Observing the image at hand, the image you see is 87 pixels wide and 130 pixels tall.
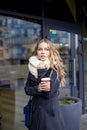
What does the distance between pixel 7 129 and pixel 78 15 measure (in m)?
3.26

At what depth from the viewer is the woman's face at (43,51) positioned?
10.7 feet

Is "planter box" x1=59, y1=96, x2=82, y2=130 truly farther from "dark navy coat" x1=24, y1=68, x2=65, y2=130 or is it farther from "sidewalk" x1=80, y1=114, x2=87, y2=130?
"dark navy coat" x1=24, y1=68, x2=65, y2=130

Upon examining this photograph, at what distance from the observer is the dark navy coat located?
3170 millimetres

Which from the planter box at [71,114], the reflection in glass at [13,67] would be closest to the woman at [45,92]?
the planter box at [71,114]

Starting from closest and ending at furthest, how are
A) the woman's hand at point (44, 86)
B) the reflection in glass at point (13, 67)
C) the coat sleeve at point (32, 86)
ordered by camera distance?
1. the woman's hand at point (44, 86)
2. the coat sleeve at point (32, 86)
3. the reflection in glass at point (13, 67)

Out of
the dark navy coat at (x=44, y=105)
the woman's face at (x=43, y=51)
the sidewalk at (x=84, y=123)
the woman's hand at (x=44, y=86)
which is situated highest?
the woman's face at (x=43, y=51)

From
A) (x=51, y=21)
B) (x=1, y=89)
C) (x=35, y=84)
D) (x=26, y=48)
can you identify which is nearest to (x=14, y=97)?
(x=1, y=89)

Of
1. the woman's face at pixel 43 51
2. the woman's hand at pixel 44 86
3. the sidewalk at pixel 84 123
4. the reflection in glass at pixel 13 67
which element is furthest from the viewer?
the sidewalk at pixel 84 123

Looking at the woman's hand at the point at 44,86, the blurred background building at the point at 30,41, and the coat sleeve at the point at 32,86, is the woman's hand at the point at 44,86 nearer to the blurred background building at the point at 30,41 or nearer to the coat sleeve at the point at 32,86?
the coat sleeve at the point at 32,86

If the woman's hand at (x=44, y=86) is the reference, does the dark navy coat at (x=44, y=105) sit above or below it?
below

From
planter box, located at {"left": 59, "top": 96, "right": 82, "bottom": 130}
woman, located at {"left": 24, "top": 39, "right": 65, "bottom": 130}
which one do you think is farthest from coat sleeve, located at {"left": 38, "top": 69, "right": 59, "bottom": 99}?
planter box, located at {"left": 59, "top": 96, "right": 82, "bottom": 130}

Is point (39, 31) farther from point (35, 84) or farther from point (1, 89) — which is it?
point (35, 84)

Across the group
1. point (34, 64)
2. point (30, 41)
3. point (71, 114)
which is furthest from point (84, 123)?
point (34, 64)

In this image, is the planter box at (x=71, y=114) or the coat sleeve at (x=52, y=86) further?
the planter box at (x=71, y=114)
